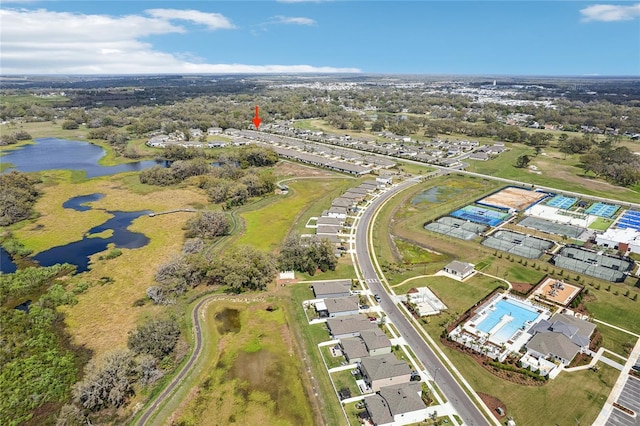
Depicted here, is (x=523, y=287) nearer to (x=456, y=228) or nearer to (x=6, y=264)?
(x=456, y=228)

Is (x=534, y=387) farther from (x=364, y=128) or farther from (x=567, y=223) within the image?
(x=364, y=128)

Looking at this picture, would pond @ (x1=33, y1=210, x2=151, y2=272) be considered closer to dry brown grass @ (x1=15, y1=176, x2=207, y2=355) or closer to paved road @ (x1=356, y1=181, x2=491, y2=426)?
dry brown grass @ (x1=15, y1=176, x2=207, y2=355)

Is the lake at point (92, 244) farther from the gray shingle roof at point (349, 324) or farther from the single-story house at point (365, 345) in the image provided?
the single-story house at point (365, 345)

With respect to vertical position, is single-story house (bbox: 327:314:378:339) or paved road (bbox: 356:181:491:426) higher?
single-story house (bbox: 327:314:378:339)

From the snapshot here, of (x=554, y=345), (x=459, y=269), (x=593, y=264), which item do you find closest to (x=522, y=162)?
(x=593, y=264)

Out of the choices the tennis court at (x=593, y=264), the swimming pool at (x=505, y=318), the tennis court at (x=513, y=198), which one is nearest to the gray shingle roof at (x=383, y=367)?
the swimming pool at (x=505, y=318)

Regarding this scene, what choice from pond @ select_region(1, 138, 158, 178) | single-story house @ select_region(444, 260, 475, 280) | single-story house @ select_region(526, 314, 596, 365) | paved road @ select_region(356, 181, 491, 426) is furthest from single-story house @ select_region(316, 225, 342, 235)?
pond @ select_region(1, 138, 158, 178)
